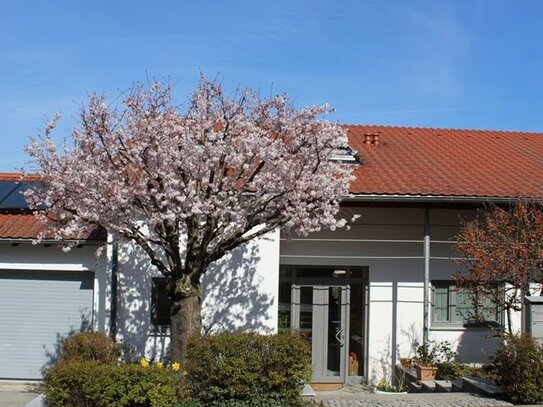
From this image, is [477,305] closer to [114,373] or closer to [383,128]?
[114,373]

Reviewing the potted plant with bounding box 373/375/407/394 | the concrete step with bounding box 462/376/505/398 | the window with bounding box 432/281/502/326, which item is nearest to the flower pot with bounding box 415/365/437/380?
the potted plant with bounding box 373/375/407/394

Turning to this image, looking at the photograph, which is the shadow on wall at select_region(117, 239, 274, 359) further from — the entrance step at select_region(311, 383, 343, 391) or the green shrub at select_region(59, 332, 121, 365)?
the green shrub at select_region(59, 332, 121, 365)

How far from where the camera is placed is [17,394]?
12.3 metres

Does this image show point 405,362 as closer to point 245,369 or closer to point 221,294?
point 221,294

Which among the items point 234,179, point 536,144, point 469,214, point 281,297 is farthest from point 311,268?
point 536,144

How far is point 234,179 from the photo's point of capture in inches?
393

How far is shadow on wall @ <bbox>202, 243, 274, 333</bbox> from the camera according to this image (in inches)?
530

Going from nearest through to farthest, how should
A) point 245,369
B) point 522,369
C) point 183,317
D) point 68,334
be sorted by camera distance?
1. point 245,369
2. point 522,369
3. point 183,317
4. point 68,334

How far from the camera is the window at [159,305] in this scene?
13547mm

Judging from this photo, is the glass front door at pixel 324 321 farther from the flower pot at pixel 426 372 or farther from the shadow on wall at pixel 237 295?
the flower pot at pixel 426 372

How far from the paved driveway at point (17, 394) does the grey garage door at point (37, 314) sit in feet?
1.75

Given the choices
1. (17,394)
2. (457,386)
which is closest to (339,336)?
(457,386)

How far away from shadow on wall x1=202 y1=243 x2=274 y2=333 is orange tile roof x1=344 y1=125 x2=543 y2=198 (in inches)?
101

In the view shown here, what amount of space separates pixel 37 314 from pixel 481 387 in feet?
28.4
